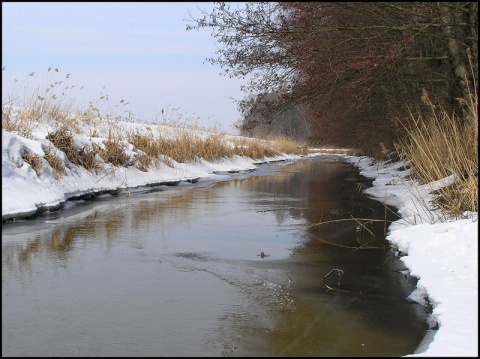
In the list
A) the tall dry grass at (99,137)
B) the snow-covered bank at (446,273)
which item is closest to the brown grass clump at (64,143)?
the tall dry grass at (99,137)

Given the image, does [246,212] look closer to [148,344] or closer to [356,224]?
[356,224]

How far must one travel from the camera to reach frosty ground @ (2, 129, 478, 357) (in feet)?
7.59

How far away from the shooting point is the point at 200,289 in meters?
2.94

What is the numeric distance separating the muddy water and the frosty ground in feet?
0.46

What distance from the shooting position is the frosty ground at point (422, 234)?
2.31m

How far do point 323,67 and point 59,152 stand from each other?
12.9 feet

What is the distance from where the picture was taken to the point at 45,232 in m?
4.46

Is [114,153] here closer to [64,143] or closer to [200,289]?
[64,143]

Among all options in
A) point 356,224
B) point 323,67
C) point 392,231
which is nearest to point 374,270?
point 392,231

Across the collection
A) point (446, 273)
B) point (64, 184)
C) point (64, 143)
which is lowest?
point (446, 273)

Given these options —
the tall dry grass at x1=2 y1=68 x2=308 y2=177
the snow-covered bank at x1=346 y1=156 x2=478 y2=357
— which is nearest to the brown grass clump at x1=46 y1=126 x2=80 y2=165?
the tall dry grass at x1=2 y1=68 x2=308 y2=177

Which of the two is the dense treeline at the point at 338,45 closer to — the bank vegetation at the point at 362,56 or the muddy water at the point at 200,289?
the bank vegetation at the point at 362,56

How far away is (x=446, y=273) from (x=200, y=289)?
153cm

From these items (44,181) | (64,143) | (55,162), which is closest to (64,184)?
(55,162)
